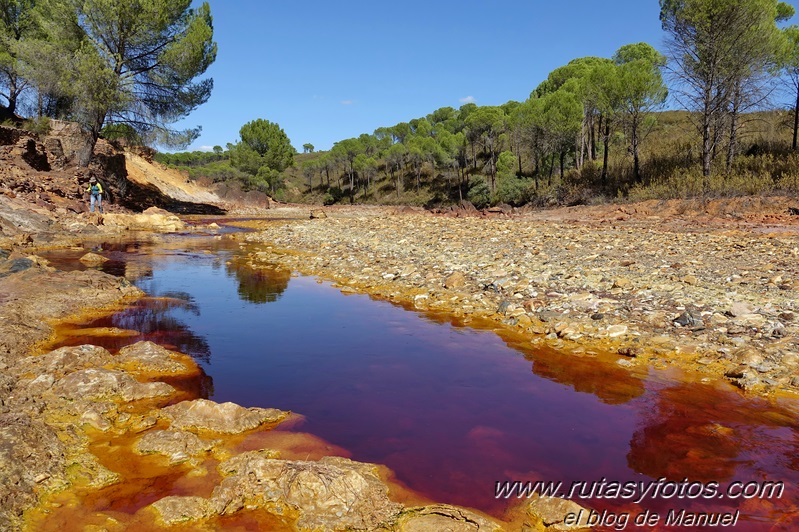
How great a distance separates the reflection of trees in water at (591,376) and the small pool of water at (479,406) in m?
0.03

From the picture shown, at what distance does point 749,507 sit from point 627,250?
10.9 metres

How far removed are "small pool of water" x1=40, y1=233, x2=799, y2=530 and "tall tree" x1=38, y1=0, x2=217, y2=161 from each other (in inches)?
922

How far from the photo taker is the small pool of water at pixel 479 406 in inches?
162

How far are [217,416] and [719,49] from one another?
30.8 metres

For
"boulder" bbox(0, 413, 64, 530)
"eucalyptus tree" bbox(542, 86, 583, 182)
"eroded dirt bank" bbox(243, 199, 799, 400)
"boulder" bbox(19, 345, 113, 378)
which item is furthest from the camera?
"eucalyptus tree" bbox(542, 86, 583, 182)

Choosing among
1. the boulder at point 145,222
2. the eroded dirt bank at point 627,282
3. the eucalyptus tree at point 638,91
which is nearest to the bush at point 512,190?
the eucalyptus tree at point 638,91

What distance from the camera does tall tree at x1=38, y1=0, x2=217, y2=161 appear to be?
26609 mm

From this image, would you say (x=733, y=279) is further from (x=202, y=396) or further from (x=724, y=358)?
(x=202, y=396)

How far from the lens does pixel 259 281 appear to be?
13.5 meters

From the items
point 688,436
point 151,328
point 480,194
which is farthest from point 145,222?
point 480,194

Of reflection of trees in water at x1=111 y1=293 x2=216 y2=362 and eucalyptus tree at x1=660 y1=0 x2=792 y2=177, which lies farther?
eucalyptus tree at x1=660 y1=0 x2=792 y2=177

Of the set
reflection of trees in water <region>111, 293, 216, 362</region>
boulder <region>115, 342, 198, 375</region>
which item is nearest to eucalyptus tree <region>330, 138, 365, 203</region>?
reflection of trees in water <region>111, 293, 216, 362</region>

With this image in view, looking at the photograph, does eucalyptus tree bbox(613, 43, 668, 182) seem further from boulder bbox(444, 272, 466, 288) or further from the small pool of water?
the small pool of water

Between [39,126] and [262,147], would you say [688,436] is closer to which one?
[39,126]
